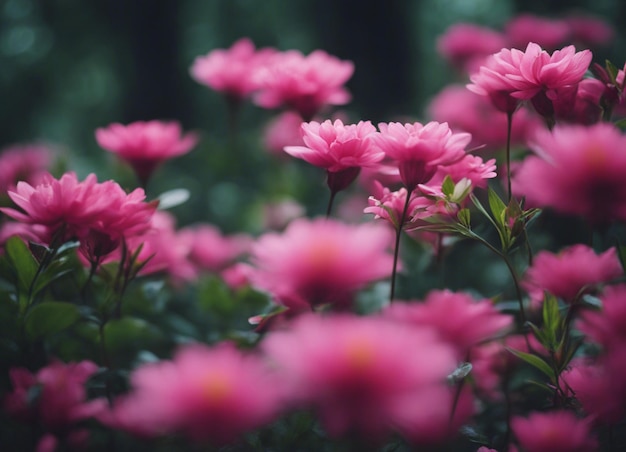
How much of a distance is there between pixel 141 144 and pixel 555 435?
0.67 m

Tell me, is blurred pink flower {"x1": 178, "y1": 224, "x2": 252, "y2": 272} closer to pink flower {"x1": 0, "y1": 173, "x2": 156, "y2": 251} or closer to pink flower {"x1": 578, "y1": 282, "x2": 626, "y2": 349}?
pink flower {"x1": 0, "y1": 173, "x2": 156, "y2": 251}

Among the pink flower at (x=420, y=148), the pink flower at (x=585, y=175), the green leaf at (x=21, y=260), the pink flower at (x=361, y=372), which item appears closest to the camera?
the pink flower at (x=361, y=372)

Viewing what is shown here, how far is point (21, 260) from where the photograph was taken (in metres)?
0.67

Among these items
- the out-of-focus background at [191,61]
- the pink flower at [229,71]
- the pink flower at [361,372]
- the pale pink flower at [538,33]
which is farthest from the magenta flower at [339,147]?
the pale pink flower at [538,33]

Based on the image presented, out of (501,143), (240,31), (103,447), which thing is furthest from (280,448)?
(240,31)

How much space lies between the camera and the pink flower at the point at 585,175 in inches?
17.9

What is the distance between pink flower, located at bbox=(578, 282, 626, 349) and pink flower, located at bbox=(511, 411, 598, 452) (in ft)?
0.27

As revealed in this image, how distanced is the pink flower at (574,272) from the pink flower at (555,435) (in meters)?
0.16

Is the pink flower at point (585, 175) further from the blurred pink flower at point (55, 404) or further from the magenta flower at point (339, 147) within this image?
the blurred pink flower at point (55, 404)

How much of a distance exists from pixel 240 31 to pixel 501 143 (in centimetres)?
268

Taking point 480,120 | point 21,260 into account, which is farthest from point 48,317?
point 480,120

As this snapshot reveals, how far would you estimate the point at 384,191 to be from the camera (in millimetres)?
676

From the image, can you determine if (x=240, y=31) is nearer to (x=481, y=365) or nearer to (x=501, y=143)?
(x=501, y=143)

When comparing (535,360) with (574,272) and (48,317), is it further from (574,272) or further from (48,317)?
(48,317)
